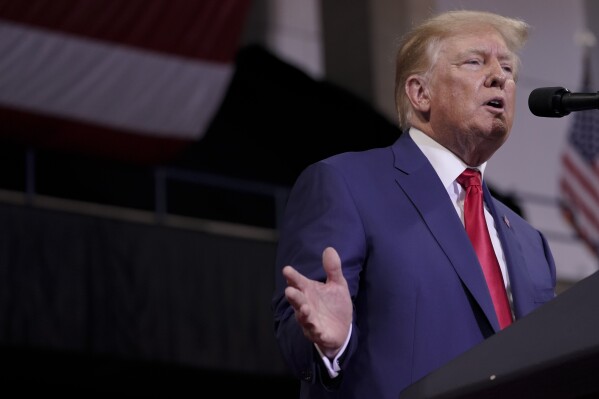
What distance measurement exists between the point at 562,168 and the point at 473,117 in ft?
26.3

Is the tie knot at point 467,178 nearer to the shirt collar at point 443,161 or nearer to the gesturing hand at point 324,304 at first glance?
the shirt collar at point 443,161

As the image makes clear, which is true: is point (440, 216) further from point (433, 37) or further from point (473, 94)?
point (433, 37)

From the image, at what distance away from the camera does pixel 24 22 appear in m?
6.61

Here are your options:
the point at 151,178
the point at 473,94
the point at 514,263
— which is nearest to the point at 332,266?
the point at 514,263

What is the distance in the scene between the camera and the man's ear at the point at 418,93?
8.07 feet

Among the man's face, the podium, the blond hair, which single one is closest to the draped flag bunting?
the blond hair

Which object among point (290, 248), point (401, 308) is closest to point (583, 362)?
point (401, 308)

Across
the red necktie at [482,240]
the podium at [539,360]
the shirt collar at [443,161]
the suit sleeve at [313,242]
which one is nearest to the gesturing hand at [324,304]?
the suit sleeve at [313,242]

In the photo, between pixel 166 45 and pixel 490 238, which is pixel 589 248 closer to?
pixel 166 45

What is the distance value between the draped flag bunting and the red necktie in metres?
4.58

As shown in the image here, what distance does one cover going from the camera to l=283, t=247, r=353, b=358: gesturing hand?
183cm

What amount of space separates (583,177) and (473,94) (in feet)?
25.4

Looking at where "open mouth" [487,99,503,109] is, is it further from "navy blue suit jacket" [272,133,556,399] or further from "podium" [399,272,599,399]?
"podium" [399,272,599,399]

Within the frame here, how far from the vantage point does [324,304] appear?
186 centimetres
